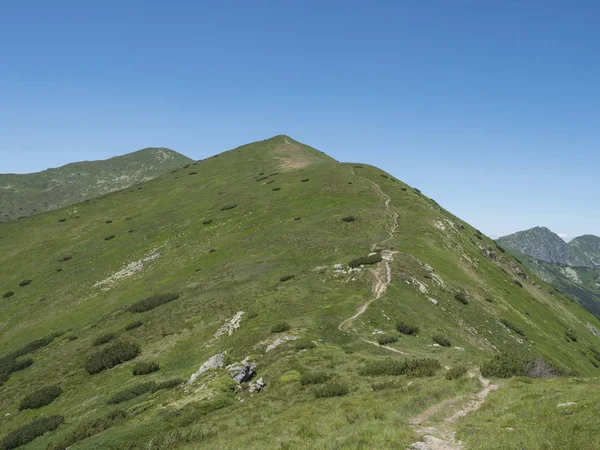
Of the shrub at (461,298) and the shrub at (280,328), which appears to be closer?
the shrub at (280,328)

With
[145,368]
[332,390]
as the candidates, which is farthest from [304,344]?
[145,368]

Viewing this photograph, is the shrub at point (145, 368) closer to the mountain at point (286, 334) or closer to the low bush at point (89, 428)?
the mountain at point (286, 334)

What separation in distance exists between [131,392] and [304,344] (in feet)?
44.9

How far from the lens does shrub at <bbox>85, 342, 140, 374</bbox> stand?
3406 cm

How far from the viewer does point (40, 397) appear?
102 ft

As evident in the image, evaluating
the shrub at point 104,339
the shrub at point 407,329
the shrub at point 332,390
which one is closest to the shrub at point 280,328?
the shrub at point 332,390

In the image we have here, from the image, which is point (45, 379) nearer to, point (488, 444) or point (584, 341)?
point (488, 444)

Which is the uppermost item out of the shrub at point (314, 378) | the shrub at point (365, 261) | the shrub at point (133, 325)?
the shrub at point (365, 261)

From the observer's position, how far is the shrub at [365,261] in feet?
148

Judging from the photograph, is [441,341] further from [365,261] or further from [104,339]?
[104,339]

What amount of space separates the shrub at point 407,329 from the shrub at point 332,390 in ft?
41.1

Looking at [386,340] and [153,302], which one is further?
[153,302]

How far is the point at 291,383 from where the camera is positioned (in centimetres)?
2342

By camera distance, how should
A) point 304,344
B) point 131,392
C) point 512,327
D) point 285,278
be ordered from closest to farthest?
point 131,392 → point 304,344 → point 285,278 → point 512,327
